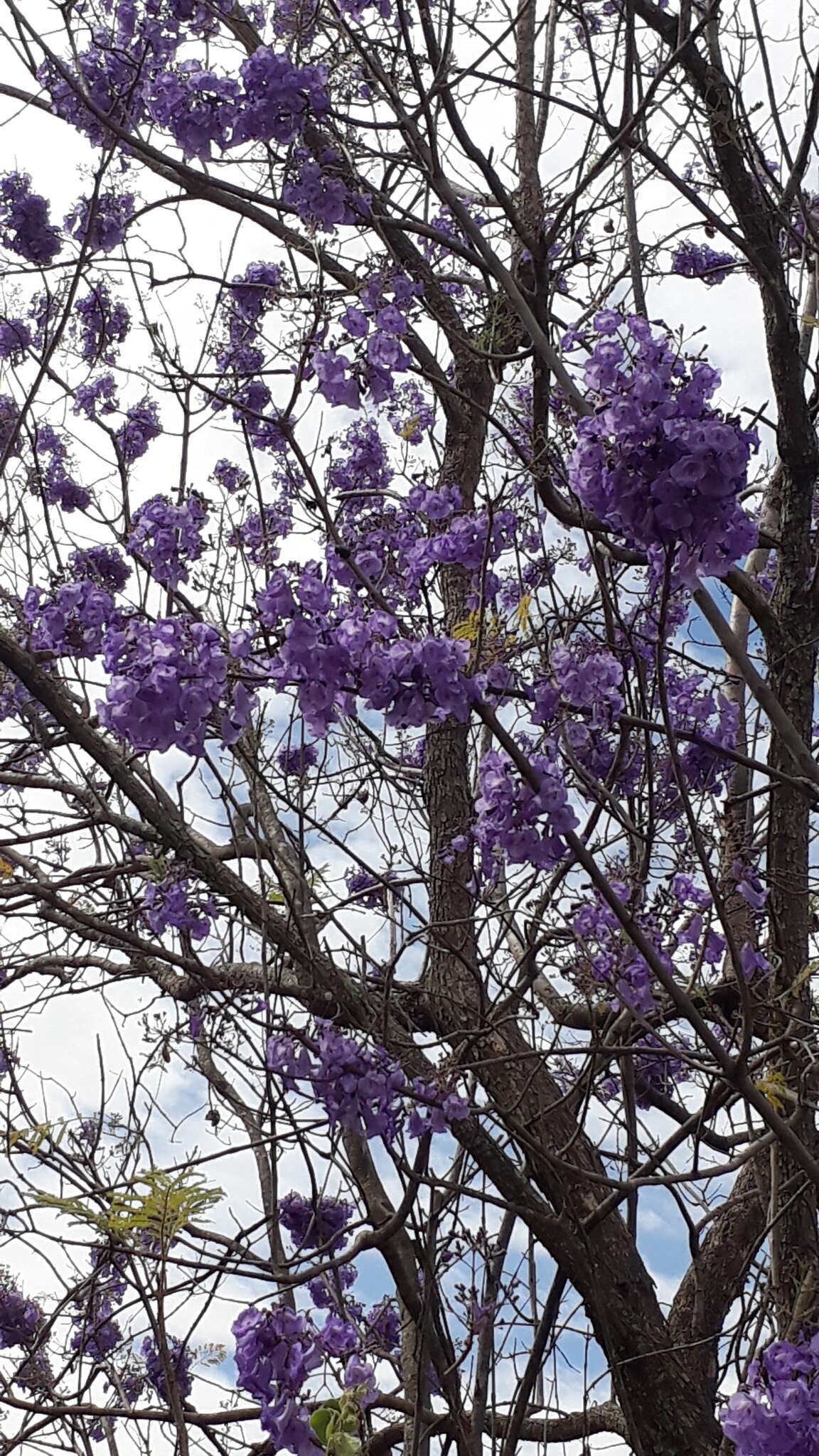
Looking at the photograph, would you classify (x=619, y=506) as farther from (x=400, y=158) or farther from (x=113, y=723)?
(x=400, y=158)

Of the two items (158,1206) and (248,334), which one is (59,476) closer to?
(248,334)

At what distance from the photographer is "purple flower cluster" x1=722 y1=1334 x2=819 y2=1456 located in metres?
1.83

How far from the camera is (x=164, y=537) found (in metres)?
2.82

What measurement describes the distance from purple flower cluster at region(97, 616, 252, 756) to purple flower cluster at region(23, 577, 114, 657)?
938 millimetres

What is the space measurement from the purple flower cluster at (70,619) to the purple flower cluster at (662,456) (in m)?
1.35

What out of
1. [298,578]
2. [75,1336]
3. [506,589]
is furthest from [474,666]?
[75,1336]

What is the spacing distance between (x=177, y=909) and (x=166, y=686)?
1.30 meters

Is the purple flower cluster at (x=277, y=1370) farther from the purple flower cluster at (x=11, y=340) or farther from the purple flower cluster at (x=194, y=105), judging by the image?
the purple flower cluster at (x=11, y=340)

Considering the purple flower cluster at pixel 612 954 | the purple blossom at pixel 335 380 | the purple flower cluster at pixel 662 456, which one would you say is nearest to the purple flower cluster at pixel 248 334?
the purple blossom at pixel 335 380

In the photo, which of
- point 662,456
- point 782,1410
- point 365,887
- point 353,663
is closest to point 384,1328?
point 365,887

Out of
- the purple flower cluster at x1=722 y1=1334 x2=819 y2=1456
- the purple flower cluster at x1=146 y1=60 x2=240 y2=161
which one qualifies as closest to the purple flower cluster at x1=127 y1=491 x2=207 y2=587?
the purple flower cluster at x1=146 y1=60 x2=240 y2=161

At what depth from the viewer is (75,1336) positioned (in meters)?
4.00

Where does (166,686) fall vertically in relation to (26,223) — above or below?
below

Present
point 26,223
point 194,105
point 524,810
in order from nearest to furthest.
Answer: point 524,810, point 194,105, point 26,223
